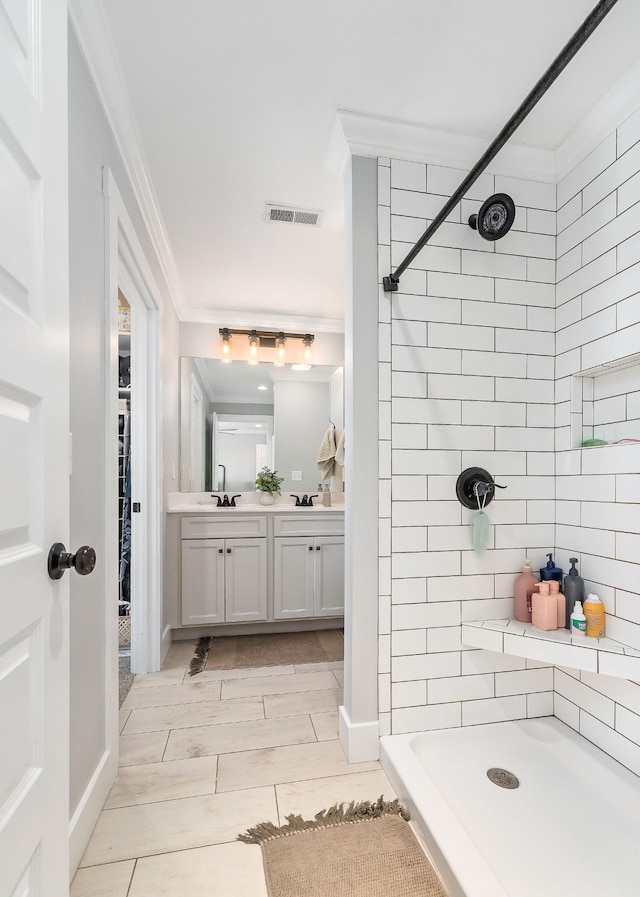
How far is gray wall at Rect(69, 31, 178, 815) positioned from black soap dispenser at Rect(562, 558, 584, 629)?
1.74 meters

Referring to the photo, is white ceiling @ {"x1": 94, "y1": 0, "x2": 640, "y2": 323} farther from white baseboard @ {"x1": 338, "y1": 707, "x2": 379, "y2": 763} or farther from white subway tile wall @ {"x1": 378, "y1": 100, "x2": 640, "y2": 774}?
white baseboard @ {"x1": 338, "y1": 707, "x2": 379, "y2": 763}

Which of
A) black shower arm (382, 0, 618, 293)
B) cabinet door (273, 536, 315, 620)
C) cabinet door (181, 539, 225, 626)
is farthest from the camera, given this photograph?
cabinet door (273, 536, 315, 620)

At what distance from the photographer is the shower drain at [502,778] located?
1.54 m

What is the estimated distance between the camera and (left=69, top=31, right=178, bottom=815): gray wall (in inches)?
52.4

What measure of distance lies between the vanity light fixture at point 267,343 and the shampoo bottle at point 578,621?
2.72 meters

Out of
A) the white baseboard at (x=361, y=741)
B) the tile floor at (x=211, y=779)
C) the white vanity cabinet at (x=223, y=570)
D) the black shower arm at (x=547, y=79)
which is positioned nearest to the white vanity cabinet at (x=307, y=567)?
the white vanity cabinet at (x=223, y=570)

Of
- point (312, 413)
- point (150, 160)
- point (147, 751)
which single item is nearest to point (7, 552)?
point (147, 751)

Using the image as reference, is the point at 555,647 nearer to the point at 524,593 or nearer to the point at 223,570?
the point at 524,593

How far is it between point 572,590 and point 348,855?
3.90 ft

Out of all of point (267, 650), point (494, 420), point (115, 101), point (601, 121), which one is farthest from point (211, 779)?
point (601, 121)

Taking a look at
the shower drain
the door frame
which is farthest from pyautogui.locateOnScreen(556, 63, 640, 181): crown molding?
the shower drain

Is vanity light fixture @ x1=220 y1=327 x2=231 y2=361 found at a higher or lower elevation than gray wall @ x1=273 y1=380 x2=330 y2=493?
higher

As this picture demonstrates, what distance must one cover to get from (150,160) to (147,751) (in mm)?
2502

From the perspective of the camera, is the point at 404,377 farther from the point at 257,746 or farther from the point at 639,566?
the point at 257,746
